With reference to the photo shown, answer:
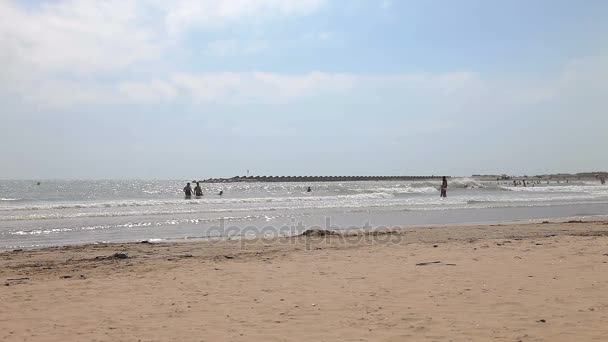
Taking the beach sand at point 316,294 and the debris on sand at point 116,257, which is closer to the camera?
the beach sand at point 316,294

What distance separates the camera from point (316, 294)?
22.7 feet

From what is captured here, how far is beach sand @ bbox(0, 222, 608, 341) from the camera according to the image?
17.4 ft

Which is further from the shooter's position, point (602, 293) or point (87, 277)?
point (87, 277)

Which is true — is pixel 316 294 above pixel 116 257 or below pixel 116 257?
above

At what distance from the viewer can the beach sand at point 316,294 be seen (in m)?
5.29

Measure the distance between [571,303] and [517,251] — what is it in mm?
4397

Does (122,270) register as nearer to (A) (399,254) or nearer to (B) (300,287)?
(B) (300,287)

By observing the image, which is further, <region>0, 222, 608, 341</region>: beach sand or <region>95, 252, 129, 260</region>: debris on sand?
<region>95, 252, 129, 260</region>: debris on sand

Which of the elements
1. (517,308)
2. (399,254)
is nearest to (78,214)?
(399,254)

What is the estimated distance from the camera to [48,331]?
5.50 m

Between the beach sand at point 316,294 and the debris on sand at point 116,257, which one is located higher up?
the beach sand at point 316,294

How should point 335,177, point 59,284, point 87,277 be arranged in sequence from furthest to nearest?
point 335,177 < point 87,277 < point 59,284

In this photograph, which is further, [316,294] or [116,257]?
[116,257]

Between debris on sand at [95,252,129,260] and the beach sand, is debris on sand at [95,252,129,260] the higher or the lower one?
the lower one
